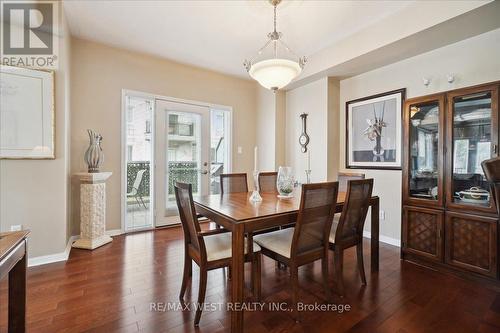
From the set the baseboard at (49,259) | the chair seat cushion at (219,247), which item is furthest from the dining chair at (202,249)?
the baseboard at (49,259)

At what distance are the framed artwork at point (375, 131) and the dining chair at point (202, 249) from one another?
2.44 meters

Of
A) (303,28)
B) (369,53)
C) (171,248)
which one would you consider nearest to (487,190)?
(369,53)

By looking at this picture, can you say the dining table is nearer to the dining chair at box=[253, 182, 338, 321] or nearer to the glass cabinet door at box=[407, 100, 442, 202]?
the dining chair at box=[253, 182, 338, 321]

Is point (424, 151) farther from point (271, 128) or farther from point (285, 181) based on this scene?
point (271, 128)

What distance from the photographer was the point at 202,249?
1.62 meters

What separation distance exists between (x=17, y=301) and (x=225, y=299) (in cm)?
133

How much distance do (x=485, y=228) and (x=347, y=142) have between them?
199cm

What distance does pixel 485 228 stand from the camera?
2145 millimetres

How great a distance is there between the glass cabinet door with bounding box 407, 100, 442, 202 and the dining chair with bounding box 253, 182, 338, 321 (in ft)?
5.04

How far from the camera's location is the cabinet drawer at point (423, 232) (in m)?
2.44

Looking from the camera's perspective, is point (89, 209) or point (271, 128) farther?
point (271, 128)

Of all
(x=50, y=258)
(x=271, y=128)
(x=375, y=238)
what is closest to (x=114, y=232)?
(x=50, y=258)

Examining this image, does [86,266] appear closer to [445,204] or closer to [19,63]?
[19,63]

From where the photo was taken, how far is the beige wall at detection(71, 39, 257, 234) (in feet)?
10.5
